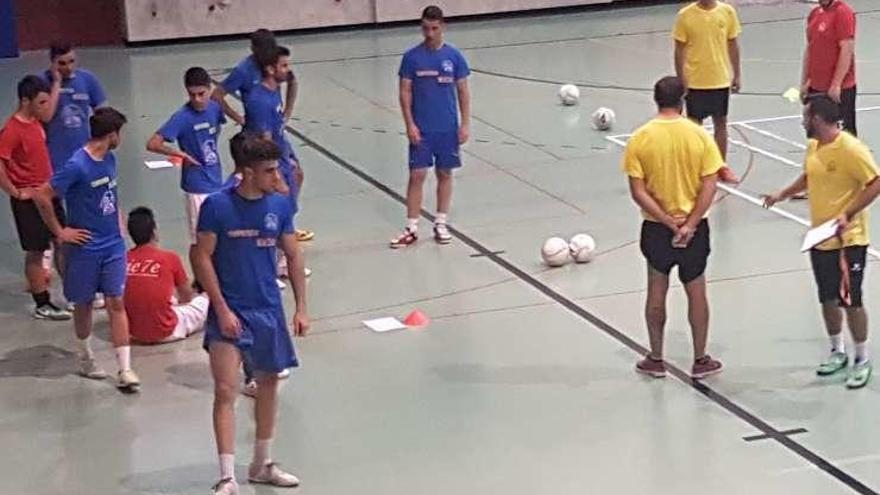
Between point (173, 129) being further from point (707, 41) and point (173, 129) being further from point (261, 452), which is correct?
point (707, 41)

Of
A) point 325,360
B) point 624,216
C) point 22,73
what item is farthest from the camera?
point 22,73

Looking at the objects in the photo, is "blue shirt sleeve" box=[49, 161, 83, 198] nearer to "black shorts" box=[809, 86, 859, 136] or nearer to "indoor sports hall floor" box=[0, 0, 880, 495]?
"indoor sports hall floor" box=[0, 0, 880, 495]

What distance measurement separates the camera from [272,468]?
8492 millimetres

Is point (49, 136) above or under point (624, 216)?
above

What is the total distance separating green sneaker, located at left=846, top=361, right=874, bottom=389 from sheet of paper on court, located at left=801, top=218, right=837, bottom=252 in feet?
2.86

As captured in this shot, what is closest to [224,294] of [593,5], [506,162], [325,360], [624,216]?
[325,360]

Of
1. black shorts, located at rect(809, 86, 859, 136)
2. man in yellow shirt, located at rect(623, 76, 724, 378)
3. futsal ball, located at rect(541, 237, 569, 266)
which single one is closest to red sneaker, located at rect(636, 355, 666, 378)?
man in yellow shirt, located at rect(623, 76, 724, 378)

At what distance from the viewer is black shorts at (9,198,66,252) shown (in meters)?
11.5

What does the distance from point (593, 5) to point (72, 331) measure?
53.6 ft

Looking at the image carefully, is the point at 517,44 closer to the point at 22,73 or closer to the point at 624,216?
the point at 22,73

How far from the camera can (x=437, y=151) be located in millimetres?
12648

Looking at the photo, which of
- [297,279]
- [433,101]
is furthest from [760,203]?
[297,279]

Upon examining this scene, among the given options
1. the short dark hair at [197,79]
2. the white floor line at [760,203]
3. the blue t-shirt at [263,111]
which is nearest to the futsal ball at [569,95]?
the white floor line at [760,203]

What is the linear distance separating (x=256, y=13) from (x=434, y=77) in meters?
12.7
